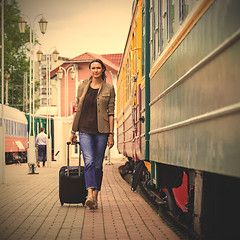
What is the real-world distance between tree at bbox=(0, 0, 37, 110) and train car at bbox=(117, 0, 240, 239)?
41436mm

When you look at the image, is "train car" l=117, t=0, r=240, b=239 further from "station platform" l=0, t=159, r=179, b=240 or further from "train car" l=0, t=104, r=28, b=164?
"train car" l=0, t=104, r=28, b=164

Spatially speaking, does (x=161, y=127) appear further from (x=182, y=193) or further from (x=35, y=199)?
(x=35, y=199)

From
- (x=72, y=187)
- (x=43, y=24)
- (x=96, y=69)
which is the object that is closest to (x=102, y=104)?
(x=96, y=69)

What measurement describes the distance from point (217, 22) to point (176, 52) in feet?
5.25

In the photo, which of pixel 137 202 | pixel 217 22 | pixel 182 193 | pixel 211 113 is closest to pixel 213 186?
pixel 211 113

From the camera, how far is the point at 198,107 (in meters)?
3.62

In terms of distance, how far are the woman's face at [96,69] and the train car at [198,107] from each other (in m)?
0.96

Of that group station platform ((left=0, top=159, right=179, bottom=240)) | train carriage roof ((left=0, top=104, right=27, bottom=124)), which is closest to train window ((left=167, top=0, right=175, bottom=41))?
station platform ((left=0, top=159, right=179, bottom=240))

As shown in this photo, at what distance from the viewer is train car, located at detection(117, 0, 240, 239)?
9.28 feet

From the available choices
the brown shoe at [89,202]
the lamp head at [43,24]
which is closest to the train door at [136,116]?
the brown shoe at [89,202]

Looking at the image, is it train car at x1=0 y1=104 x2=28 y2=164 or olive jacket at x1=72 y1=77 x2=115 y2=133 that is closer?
olive jacket at x1=72 y1=77 x2=115 y2=133

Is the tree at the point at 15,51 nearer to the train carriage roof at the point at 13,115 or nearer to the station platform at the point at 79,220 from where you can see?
the train carriage roof at the point at 13,115

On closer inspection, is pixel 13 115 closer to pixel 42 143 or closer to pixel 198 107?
pixel 42 143

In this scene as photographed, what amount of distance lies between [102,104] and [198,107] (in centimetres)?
427
